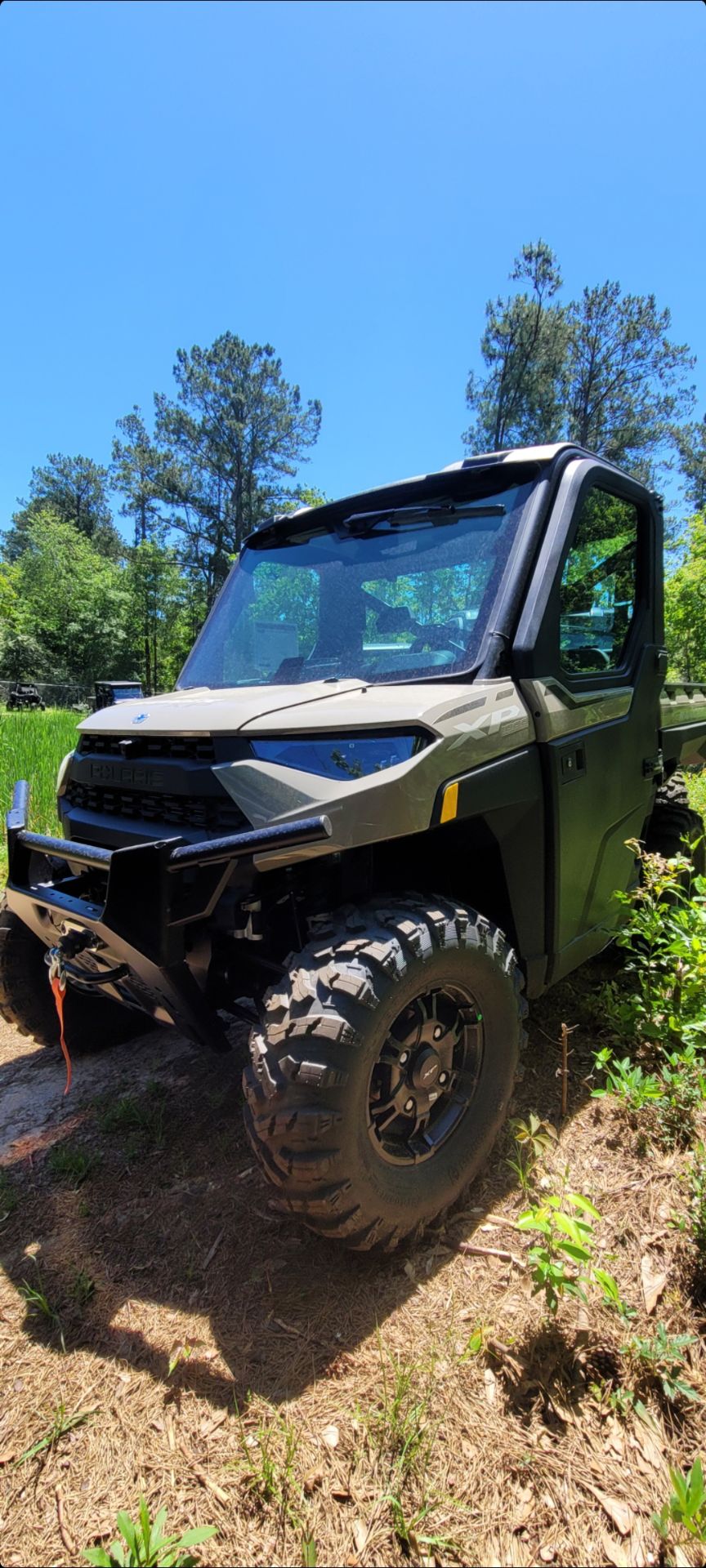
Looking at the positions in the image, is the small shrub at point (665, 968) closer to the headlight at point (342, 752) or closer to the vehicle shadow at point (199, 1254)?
the vehicle shadow at point (199, 1254)

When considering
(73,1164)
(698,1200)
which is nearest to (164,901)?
(73,1164)

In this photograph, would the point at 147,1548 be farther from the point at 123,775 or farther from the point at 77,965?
the point at 123,775

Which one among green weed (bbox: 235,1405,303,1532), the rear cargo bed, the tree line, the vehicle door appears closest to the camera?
green weed (bbox: 235,1405,303,1532)

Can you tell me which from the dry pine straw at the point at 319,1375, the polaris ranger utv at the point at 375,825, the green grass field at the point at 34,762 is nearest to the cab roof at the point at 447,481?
the polaris ranger utv at the point at 375,825

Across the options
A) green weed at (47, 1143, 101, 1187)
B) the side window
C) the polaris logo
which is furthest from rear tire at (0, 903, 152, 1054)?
the side window

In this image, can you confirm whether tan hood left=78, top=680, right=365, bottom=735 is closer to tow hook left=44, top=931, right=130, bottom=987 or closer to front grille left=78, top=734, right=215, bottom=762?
front grille left=78, top=734, right=215, bottom=762

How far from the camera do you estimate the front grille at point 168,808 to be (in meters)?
2.04

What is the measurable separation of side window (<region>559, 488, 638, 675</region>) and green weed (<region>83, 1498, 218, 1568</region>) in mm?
2492

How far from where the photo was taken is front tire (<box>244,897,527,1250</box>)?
5.73ft

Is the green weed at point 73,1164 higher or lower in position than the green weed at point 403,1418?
lower

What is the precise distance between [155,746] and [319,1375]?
1749mm

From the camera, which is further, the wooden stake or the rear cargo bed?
the rear cargo bed

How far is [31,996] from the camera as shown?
289 cm

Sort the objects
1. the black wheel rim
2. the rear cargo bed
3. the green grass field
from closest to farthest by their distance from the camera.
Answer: the black wheel rim
the rear cargo bed
the green grass field
